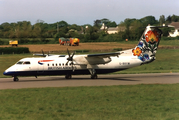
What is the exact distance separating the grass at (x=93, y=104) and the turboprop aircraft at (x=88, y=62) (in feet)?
21.0

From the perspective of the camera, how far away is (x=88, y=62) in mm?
27141

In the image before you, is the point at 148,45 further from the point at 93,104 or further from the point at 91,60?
the point at 93,104

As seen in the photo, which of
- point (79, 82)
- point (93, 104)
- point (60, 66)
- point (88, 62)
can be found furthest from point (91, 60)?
point (93, 104)

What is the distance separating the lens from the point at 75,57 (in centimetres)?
2689

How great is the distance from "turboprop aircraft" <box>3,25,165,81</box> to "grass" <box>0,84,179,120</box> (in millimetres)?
6400

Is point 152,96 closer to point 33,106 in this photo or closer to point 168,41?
point 33,106

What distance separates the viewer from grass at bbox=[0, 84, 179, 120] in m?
12.5

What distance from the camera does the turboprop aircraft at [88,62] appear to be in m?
26.0

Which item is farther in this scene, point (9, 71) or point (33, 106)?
point (9, 71)

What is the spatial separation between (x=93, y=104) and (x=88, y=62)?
489 inches

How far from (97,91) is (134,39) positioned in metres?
39.9

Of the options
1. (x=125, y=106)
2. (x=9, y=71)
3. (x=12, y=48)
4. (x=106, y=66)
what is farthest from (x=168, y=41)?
(x=125, y=106)

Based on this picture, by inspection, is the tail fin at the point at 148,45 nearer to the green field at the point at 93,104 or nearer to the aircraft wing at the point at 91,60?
the aircraft wing at the point at 91,60

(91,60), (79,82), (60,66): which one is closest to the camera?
(79,82)
